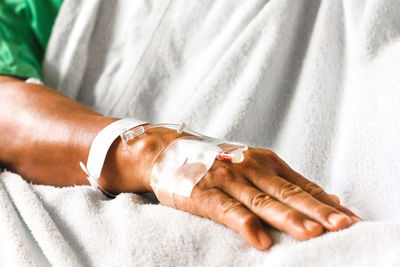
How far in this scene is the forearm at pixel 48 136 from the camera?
808 mm

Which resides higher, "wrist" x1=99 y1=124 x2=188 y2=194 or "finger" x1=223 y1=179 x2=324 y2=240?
"finger" x1=223 y1=179 x2=324 y2=240

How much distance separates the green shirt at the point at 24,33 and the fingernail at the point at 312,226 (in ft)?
2.47

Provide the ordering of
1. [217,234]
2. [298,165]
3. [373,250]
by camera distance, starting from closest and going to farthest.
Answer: [373,250] → [217,234] → [298,165]

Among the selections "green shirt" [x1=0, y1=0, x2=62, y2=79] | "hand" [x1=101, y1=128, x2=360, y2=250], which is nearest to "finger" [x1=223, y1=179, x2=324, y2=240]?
"hand" [x1=101, y1=128, x2=360, y2=250]

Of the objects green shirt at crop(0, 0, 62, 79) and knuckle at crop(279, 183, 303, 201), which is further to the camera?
green shirt at crop(0, 0, 62, 79)

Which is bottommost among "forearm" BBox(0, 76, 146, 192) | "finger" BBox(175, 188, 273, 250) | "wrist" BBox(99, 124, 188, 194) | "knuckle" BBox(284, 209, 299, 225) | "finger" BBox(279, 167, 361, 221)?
"forearm" BBox(0, 76, 146, 192)

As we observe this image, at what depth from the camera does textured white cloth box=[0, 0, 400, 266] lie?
559 millimetres

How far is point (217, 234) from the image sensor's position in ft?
1.88

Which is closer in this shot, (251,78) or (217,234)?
(217,234)

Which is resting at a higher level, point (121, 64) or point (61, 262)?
point (121, 64)

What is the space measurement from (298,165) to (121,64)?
49cm

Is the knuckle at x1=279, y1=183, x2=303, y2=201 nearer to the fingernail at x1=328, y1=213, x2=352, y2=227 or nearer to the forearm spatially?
the fingernail at x1=328, y1=213, x2=352, y2=227

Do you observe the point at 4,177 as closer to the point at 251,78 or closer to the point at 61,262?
the point at 61,262

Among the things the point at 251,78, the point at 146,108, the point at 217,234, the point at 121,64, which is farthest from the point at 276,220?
the point at 121,64
